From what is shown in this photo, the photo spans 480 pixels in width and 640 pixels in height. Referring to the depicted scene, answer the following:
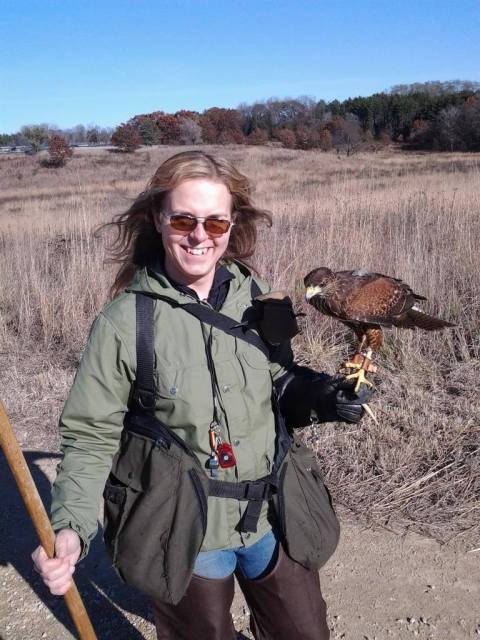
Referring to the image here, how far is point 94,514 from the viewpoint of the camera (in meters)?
1.54

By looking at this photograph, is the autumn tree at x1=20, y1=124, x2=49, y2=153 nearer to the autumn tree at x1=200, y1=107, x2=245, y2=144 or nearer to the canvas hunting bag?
the autumn tree at x1=200, y1=107, x2=245, y2=144


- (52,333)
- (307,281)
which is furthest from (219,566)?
(52,333)

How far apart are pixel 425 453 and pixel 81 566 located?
200 centimetres

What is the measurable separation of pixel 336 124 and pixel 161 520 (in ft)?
146

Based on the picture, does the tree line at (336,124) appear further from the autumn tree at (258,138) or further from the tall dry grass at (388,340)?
the tall dry grass at (388,340)

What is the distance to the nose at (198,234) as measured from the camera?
1.67 metres

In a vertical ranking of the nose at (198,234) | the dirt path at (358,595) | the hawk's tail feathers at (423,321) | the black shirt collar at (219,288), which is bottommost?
the dirt path at (358,595)

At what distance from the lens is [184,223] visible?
5.51 ft

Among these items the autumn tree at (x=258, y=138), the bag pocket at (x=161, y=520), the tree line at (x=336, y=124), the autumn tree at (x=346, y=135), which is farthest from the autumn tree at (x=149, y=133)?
the bag pocket at (x=161, y=520)

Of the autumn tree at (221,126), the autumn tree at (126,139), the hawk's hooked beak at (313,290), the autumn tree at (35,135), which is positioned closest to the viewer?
the hawk's hooked beak at (313,290)

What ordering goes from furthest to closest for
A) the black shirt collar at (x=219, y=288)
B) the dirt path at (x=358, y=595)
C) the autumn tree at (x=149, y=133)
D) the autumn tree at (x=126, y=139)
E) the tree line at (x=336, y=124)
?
1. the autumn tree at (x=149, y=133)
2. the autumn tree at (x=126, y=139)
3. the tree line at (x=336, y=124)
4. the dirt path at (x=358, y=595)
5. the black shirt collar at (x=219, y=288)

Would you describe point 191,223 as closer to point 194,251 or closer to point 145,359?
point 194,251

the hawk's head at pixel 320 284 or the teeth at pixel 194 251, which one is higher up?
the teeth at pixel 194 251

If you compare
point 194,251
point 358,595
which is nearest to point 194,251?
point 194,251
